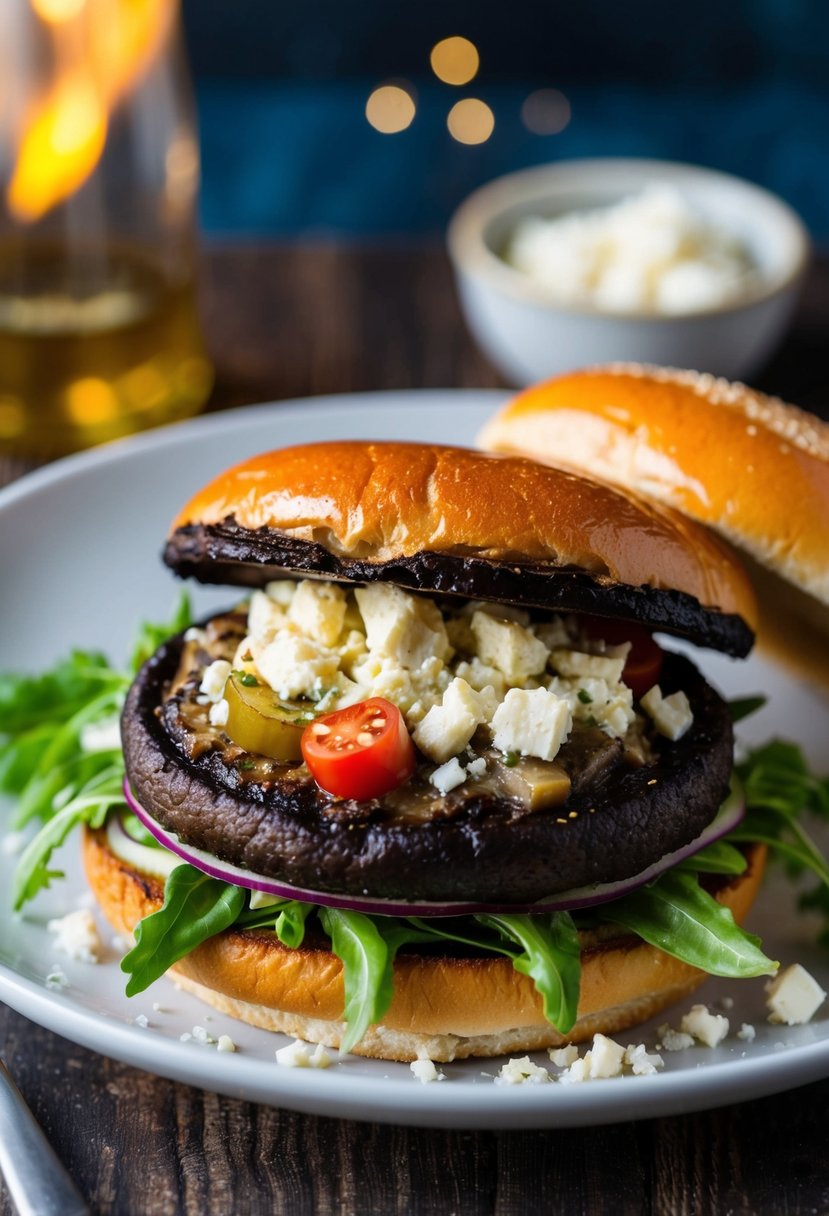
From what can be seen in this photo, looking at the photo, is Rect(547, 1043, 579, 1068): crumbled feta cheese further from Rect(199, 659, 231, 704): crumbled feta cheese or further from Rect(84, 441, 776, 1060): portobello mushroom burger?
Rect(199, 659, 231, 704): crumbled feta cheese

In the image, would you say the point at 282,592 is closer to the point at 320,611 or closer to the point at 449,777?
the point at 320,611

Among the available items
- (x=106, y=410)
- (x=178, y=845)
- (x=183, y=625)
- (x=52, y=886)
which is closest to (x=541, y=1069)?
(x=178, y=845)

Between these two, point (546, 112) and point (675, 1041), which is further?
point (546, 112)

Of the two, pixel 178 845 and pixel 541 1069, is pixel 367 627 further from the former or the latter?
pixel 541 1069

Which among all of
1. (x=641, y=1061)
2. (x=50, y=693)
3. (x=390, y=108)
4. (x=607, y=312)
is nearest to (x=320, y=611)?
(x=641, y=1061)

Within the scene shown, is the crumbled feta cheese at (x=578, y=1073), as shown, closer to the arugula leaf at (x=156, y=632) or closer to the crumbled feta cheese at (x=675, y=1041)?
the crumbled feta cheese at (x=675, y=1041)
